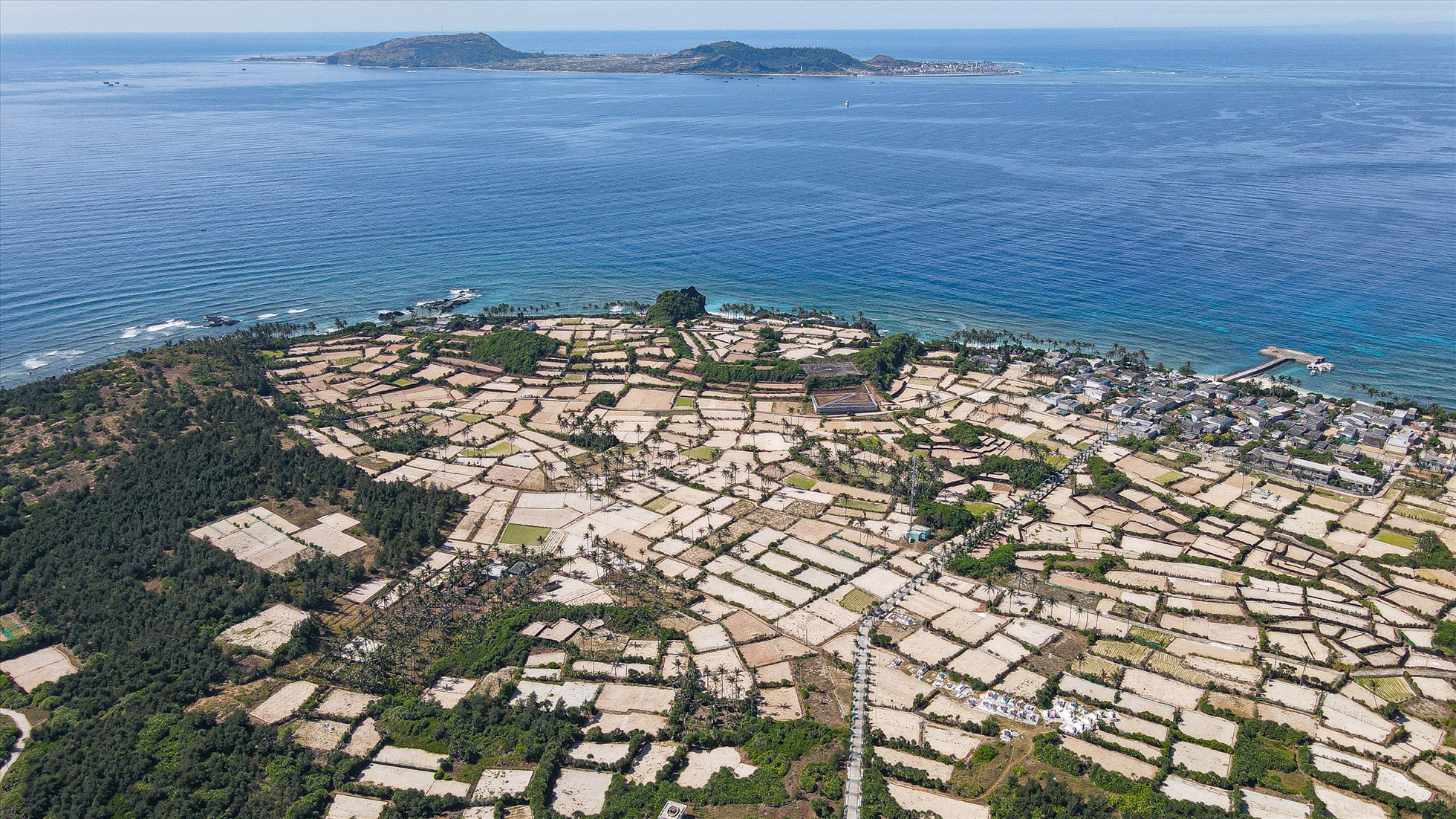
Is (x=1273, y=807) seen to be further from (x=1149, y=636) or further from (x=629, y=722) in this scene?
(x=629, y=722)

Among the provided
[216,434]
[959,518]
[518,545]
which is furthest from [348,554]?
[959,518]

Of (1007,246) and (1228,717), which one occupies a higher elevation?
(1007,246)

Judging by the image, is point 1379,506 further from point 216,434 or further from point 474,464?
point 216,434

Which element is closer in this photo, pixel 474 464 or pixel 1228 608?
pixel 1228 608

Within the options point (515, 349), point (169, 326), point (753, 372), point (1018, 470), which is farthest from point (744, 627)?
point (169, 326)

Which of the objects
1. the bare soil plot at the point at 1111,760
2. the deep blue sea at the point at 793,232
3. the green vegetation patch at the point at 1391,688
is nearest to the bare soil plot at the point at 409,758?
the bare soil plot at the point at 1111,760

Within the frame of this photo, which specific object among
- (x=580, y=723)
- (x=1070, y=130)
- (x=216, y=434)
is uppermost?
(x=1070, y=130)

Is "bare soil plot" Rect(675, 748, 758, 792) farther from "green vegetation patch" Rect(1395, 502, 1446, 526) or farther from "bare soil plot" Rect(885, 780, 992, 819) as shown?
"green vegetation patch" Rect(1395, 502, 1446, 526)
